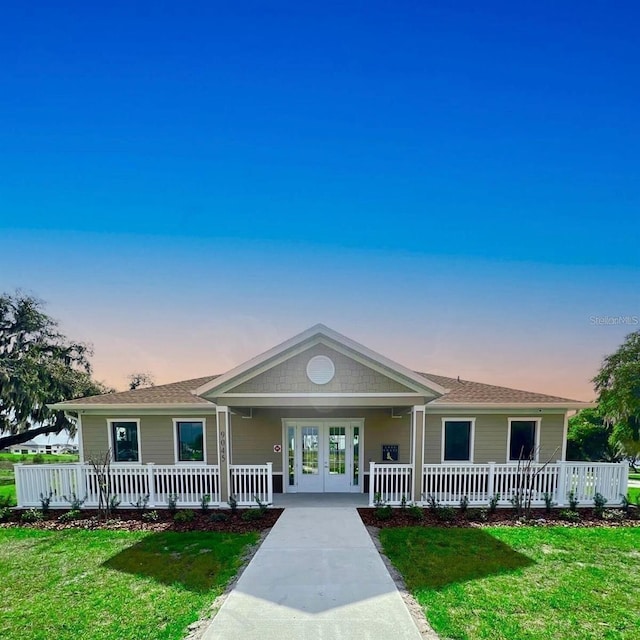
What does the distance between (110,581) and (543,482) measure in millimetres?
10017

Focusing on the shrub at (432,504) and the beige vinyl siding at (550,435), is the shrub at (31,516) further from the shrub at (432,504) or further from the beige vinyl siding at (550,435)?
the beige vinyl siding at (550,435)

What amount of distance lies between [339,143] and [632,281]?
36.9 feet

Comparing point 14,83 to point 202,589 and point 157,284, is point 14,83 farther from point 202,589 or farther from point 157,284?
point 202,589

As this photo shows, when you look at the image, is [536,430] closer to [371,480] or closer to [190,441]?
[371,480]

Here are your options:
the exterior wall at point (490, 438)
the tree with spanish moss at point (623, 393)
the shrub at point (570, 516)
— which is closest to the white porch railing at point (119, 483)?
the exterior wall at point (490, 438)

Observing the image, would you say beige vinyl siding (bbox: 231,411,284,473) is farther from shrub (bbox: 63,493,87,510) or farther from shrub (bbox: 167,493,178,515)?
shrub (bbox: 63,493,87,510)

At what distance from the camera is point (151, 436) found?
36.5ft

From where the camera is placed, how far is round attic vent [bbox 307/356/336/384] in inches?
365

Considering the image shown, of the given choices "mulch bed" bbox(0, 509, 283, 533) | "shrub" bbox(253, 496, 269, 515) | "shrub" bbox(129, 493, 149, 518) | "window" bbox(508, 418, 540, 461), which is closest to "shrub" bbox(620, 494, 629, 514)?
"window" bbox(508, 418, 540, 461)

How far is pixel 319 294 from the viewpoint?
12.6 metres

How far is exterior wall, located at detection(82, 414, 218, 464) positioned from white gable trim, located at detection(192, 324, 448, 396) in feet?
8.73

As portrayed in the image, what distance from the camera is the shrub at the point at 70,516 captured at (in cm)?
883

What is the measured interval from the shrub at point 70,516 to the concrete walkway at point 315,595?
5.15 meters

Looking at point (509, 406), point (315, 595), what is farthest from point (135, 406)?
point (509, 406)
